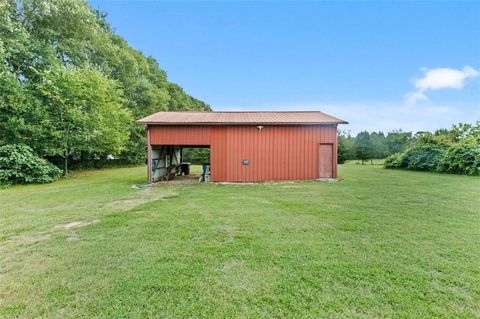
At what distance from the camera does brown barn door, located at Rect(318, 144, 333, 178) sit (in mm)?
10984

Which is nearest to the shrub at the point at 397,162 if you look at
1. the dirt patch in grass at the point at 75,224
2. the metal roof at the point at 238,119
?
the metal roof at the point at 238,119

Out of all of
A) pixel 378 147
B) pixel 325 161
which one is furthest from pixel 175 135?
pixel 378 147

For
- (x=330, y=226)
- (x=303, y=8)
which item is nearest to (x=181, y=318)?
(x=330, y=226)

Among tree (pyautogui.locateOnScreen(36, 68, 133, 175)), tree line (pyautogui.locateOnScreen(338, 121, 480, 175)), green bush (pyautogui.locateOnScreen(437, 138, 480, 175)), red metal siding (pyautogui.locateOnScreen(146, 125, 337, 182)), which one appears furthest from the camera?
tree line (pyautogui.locateOnScreen(338, 121, 480, 175))

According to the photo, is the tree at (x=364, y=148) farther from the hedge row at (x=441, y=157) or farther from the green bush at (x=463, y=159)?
the green bush at (x=463, y=159)

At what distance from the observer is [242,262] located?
2.98 metres

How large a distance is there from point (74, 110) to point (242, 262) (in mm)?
12884

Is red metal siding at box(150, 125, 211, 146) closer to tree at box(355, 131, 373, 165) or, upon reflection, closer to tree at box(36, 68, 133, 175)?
tree at box(36, 68, 133, 175)

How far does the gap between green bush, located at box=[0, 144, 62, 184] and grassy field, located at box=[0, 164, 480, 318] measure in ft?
19.2

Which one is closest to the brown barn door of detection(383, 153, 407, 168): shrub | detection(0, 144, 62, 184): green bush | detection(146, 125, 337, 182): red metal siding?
detection(146, 125, 337, 182): red metal siding

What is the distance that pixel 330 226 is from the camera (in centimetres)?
430

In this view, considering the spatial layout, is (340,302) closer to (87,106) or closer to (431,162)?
(87,106)

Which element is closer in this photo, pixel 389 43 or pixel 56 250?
pixel 56 250

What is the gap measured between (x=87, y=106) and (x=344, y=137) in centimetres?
2387
